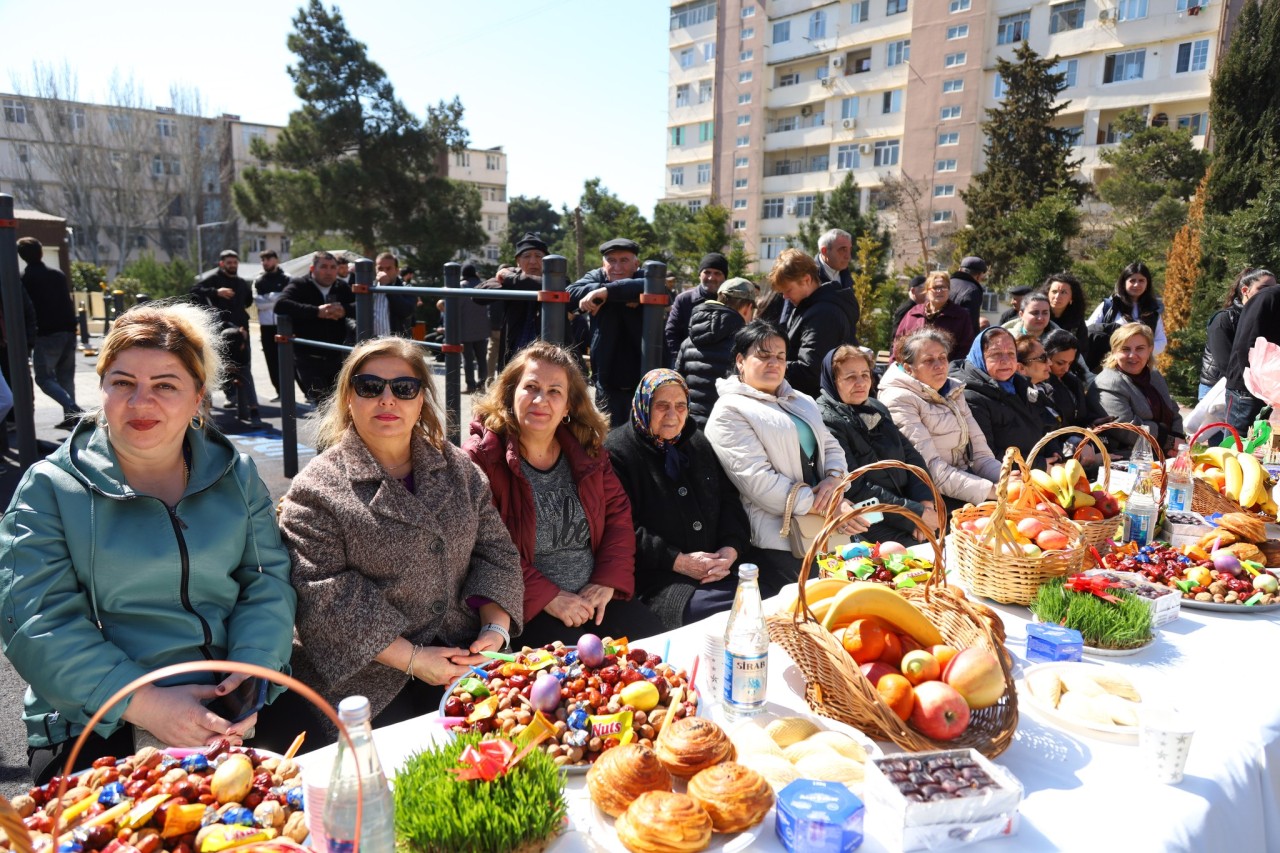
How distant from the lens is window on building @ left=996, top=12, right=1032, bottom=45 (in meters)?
29.4

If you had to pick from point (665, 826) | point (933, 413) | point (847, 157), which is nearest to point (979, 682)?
point (665, 826)

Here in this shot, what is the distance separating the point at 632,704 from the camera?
1.63 m

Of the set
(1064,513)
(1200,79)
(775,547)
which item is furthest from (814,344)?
(1200,79)

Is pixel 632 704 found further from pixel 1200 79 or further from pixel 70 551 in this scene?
pixel 1200 79

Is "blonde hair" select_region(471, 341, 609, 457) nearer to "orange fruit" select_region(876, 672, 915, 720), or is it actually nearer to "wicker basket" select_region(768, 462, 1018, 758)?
"wicker basket" select_region(768, 462, 1018, 758)

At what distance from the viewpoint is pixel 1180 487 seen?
3018 millimetres

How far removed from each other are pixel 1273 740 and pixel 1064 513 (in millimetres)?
929

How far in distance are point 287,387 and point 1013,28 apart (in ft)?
109

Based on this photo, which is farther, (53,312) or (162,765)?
(53,312)

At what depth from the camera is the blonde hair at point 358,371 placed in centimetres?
242

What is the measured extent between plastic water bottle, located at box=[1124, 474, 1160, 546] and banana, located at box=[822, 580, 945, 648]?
1521mm

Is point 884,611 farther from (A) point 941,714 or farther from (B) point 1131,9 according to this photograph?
(B) point 1131,9

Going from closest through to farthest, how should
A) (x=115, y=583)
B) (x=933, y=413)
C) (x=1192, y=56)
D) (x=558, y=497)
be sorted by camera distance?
(x=115, y=583), (x=558, y=497), (x=933, y=413), (x=1192, y=56)

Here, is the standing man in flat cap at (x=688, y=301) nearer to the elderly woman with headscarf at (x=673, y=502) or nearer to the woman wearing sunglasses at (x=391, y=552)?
A: the elderly woman with headscarf at (x=673, y=502)
